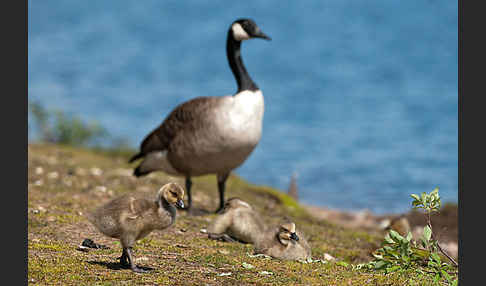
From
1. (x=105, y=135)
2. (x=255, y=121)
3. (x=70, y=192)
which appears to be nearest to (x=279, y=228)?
(x=255, y=121)

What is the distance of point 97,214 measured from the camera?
734 centimetres

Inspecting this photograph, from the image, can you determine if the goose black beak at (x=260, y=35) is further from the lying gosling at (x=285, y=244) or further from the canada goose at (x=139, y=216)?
the canada goose at (x=139, y=216)

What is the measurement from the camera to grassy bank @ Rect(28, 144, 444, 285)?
691 cm

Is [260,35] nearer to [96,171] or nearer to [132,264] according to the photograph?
[132,264]

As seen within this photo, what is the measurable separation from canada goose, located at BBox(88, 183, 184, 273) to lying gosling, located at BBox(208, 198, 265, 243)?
3134 mm

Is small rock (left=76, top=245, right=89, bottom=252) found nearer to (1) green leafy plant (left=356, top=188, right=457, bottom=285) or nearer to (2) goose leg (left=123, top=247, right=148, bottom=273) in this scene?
(2) goose leg (left=123, top=247, right=148, bottom=273)

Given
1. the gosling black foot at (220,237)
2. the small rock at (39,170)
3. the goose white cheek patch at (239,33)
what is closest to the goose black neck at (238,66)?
the goose white cheek patch at (239,33)

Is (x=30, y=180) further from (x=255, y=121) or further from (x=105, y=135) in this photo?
(x=105, y=135)

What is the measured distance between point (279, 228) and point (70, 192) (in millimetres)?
7450

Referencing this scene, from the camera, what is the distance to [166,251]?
28.5 feet

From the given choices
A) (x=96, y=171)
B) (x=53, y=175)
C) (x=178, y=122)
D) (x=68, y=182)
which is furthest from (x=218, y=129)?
(x=96, y=171)

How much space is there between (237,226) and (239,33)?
489 centimetres

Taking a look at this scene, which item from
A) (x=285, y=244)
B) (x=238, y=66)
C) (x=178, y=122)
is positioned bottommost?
(x=285, y=244)

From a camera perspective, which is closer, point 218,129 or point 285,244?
point 285,244
